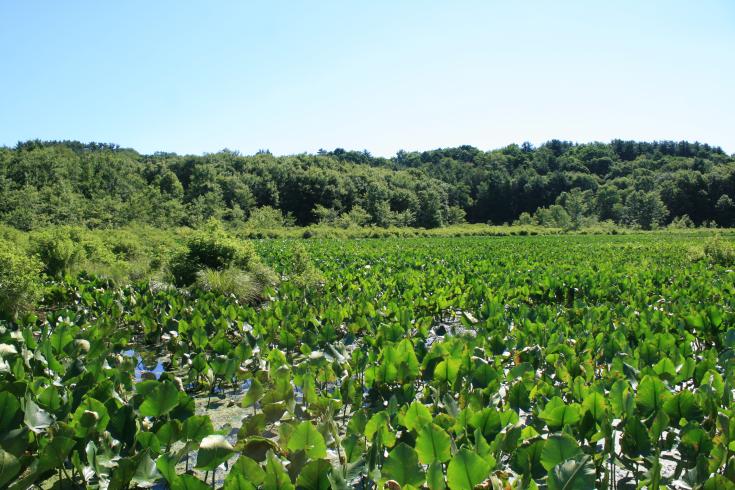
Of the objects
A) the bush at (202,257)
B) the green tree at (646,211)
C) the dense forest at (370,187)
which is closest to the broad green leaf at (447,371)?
the bush at (202,257)

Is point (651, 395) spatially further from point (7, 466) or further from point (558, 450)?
point (7, 466)

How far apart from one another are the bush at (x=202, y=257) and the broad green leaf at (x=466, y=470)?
9.32 metres

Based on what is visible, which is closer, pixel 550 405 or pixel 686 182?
pixel 550 405

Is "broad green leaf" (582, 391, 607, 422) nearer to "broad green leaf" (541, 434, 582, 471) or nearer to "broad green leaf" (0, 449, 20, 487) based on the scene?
"broad green leaf" (541, 434, 582, 471)

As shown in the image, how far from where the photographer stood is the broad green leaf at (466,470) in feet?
7.08

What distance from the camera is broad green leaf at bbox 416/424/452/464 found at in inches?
97.4

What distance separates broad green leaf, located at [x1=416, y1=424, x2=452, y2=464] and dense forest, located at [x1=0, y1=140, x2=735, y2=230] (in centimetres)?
3166

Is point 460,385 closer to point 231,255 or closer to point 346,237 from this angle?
point 231,255

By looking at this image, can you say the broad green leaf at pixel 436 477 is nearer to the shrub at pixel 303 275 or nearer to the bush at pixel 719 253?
the shrub at pixel 303 275

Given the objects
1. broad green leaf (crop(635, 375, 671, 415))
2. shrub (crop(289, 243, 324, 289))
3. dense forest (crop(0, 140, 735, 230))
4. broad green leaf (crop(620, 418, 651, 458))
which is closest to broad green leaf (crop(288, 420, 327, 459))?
broad green leaf (crop(620, 418, 651, 458))

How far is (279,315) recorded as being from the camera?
263 inches

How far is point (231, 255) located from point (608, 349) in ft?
27.1

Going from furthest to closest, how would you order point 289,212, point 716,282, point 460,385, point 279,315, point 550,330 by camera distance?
1. point 289,212
2. point 716,282
3. point 279,315
4. point 550,330
5. point 460,385

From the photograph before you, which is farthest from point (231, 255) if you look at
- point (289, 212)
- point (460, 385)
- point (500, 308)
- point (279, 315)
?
point (289, 212)
